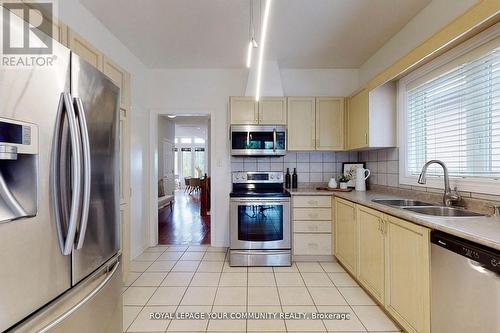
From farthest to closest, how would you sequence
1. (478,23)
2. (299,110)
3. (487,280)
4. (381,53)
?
(299,110)
(381,53)
(478,23)
(487,280)

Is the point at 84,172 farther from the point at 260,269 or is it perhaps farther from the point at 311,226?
the point at 311,226

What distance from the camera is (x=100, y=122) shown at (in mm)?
1224

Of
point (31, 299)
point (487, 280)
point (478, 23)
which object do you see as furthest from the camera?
point (478, 23)

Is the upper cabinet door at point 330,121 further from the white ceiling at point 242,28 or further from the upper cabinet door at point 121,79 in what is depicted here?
the upper cabinet door at point 121,79

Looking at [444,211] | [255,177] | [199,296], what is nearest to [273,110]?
[255,177]

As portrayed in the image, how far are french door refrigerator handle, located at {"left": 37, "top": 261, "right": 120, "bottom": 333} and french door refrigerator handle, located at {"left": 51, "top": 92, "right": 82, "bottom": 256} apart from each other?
0.75 feet

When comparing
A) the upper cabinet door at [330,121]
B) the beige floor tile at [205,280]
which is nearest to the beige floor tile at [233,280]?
the beige floor tile at [205,280]

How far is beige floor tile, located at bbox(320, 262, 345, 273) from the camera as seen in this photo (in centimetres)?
280

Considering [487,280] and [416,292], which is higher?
[487,280]

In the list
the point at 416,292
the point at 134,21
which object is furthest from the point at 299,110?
the point at 416,292

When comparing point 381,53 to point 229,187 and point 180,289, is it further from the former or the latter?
point 180,289

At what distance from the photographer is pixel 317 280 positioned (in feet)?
8.47

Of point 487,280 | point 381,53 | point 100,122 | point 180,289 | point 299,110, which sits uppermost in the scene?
point 381,53

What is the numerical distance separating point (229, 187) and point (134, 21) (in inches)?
90.0
